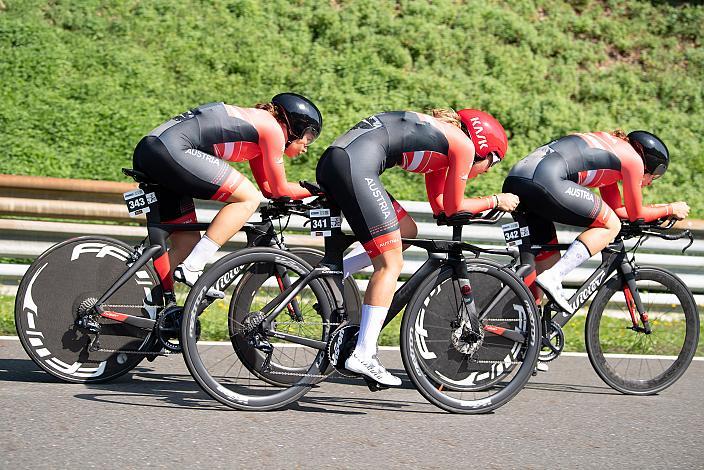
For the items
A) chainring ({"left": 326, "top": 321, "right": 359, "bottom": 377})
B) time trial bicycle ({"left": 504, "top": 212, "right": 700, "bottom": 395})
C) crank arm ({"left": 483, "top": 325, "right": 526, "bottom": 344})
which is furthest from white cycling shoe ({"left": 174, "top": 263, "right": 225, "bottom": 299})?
time trial bicycle ({"left": 504, "top": 212, "right": 700, "bottom": 395})

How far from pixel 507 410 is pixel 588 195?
1.67 m

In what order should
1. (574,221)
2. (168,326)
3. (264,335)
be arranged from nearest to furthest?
(264,335) < (168,326) < (574,221)

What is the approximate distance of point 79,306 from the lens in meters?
5.94

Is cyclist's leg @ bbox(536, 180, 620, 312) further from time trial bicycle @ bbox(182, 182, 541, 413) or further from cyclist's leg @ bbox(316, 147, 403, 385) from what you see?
cyclist's leg @ bbox(316, 147, 403, 385)

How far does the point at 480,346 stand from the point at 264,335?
1.34 m

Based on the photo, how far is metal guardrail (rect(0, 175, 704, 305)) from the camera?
8359 mm

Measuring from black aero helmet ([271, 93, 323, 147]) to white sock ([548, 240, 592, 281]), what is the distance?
1.95 meters

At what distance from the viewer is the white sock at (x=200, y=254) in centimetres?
583

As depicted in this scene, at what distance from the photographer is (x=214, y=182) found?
19.2 ft

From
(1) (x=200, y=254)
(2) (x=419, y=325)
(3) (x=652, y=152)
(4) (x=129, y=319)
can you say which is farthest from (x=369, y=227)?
(3) (x=652, y=152)

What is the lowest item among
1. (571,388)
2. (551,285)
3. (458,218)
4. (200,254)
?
(571,388)

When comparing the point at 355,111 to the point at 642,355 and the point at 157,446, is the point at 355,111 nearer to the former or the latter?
the point at 642,355

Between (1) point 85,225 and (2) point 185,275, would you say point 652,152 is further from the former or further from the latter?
(1) point 85,225

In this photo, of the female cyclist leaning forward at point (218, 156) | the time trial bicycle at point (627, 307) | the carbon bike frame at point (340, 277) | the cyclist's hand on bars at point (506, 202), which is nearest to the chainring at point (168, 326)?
the female cyclist leaning forward at point (218, 156)
